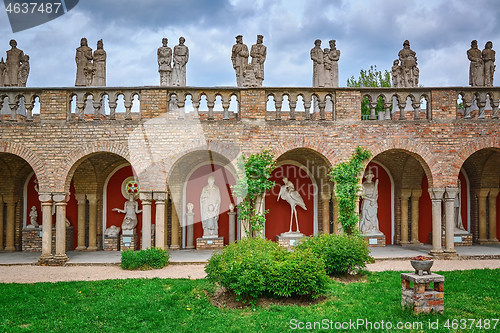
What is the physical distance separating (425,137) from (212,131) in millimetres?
6807

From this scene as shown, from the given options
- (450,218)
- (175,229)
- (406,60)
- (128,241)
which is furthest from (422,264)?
(128,241)

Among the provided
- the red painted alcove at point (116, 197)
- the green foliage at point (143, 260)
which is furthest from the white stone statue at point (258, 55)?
the green foliage at point (143, 260)

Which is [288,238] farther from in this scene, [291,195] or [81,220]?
[81,220]

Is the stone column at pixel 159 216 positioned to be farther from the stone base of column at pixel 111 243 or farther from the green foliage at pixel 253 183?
the stone base of column at pixel 111 243

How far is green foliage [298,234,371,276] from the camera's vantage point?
9391 millimetres

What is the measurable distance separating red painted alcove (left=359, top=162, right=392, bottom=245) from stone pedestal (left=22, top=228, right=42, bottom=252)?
→ 43.0 feet

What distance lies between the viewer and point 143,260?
11258 millimetres

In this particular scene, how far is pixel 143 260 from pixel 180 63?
24.3 feet

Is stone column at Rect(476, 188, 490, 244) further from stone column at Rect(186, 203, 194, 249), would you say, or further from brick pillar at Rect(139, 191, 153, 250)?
brick pillar at Rect(139, 191, 153, 250)

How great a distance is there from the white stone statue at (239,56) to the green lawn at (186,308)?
8271mm

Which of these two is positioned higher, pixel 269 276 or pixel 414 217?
pixel 414 217

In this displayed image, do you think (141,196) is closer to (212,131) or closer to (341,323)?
(212,131)

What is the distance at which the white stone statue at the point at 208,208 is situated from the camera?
14.7 meters

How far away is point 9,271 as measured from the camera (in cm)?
1121
